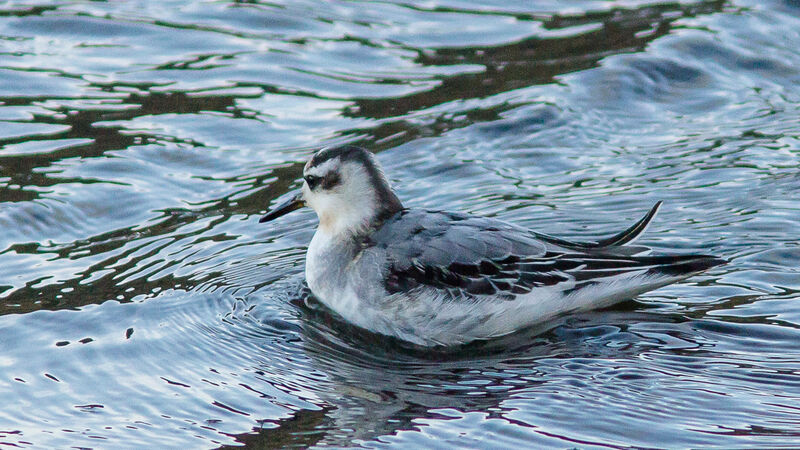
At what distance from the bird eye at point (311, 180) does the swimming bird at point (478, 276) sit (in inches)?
31.1

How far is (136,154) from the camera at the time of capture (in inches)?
421

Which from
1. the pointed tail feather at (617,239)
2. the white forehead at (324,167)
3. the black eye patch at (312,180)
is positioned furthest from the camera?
the black eye patch at (312,180)

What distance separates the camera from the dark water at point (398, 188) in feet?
22.0

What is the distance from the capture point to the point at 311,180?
27.9ft

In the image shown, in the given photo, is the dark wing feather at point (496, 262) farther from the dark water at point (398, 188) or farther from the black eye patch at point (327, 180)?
the black eye patch at point (327, 180)

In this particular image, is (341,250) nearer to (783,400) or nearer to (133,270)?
(133,270)

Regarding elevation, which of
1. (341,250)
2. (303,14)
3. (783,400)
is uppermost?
(303,14)

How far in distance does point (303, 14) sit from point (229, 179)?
13.9ft

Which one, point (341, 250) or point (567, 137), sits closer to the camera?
point (341, 250)

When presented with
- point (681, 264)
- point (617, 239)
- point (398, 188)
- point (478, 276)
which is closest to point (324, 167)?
point (478, 276)

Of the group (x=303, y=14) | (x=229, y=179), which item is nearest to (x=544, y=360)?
(x=229, y=179)

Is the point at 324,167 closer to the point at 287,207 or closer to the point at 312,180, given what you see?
the point at 312,180

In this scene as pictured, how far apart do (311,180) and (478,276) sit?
5.49 ft

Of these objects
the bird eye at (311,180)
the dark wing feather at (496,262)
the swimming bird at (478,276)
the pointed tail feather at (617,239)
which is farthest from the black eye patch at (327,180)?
the pointed tail feather at (617,239)
